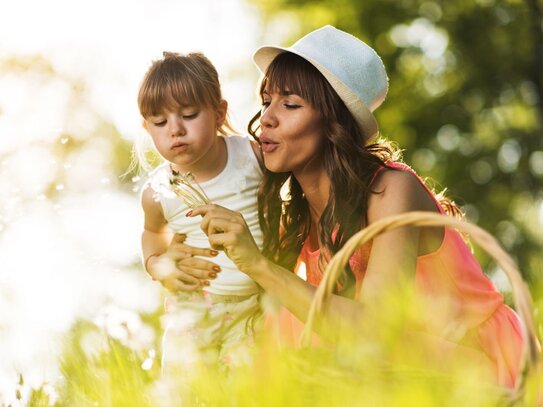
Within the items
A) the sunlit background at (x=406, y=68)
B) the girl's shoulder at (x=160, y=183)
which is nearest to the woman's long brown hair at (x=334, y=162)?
the girl's shoulder at (x=160, y=183)

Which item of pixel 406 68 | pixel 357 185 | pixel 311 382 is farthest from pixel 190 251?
pixel 406 68

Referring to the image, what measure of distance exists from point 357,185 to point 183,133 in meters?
0.61

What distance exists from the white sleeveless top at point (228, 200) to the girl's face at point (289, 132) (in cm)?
26

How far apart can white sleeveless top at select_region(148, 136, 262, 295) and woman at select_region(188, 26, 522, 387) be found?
0.06 meters

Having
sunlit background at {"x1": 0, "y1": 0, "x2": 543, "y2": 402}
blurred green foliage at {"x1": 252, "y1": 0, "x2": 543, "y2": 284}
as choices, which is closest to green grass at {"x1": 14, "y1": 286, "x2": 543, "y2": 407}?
sunlit background at {"x1": 0, "y1": 0, "x2": 543, "y2": 402}

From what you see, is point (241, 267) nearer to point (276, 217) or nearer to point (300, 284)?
point (300, 284)

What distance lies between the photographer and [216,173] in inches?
121

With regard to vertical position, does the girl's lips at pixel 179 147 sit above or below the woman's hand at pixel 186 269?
above

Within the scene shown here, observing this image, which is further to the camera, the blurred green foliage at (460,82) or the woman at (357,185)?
the blurred green foliage at (460,82)

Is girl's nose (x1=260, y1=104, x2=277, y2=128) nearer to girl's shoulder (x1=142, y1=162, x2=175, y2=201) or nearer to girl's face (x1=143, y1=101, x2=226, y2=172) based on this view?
girl's face (x1=143, y1=101, x2=226, y2=172)

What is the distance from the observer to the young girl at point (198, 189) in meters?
2.88

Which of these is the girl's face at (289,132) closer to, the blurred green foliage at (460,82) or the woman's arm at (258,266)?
the woman's arm at (258,266)

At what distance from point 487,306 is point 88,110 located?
38.9ft

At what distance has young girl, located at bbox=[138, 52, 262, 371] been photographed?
2.88 meters
